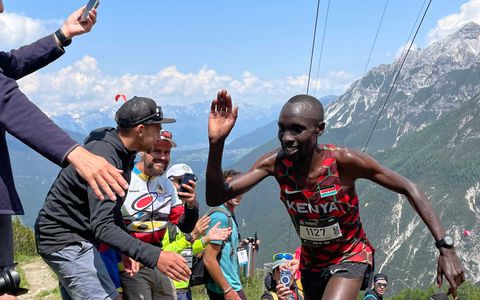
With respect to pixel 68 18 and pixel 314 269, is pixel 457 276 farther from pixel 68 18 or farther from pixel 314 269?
pixel 68 18

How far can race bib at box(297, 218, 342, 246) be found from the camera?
4.05 metres

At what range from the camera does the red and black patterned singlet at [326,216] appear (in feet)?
13.2

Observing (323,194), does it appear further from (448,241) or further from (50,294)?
(50,294)

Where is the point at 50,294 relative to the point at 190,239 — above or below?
below

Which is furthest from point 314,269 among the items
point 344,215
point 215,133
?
point 215,133

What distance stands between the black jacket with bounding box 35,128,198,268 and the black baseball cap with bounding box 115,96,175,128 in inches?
12.0

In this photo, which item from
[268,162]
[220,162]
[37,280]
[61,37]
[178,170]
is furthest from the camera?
[37,280]

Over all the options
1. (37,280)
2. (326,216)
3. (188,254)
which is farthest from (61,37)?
(37,280)

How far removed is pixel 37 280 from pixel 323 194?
7.69m

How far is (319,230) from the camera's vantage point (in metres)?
4.07

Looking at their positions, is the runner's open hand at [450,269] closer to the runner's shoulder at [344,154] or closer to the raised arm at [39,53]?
the runner's shoulder at [344,154]

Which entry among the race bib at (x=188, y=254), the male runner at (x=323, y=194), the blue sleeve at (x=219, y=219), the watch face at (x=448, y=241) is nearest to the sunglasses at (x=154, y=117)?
the male runner at (x=323, y=194)

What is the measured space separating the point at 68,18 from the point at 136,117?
0.84 metres

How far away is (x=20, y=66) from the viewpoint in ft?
10.1
